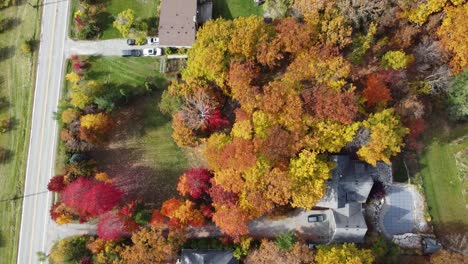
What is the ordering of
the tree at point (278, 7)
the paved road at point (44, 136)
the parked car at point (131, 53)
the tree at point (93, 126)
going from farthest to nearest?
the parked car at point (131, 53)
the tree at point (278, 7)
the paved road at point (44, 136)
the tree at point (93, 126)

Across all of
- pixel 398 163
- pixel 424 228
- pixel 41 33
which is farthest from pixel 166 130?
pixel 424 228

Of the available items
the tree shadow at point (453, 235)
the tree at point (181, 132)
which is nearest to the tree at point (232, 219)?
the tree at point (181, 132)

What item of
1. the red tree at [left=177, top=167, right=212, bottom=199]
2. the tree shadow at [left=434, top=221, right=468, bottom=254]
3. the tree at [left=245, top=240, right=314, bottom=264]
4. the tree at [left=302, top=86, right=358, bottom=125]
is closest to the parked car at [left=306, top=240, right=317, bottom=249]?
the tree at [left=245, top=240, right=314, bottom=264]

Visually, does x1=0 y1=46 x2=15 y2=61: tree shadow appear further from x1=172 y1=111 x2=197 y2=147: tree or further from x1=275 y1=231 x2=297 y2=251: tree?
Answer: x1=275 y1=231 x2=297 y2=251: tree

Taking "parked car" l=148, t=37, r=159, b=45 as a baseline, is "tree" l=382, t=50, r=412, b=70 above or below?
below

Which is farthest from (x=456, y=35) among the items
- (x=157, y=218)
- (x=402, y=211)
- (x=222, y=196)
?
(x=157, y=218)

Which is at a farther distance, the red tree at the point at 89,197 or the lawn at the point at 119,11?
the lawn at the point at 119,11

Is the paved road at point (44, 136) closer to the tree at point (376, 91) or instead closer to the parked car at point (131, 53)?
the parked car at point (131, 53)
